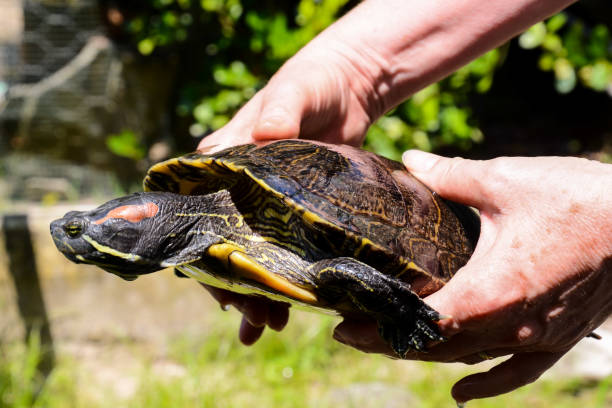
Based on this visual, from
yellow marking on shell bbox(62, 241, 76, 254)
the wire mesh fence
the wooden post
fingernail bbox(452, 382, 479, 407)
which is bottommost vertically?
the wooden post

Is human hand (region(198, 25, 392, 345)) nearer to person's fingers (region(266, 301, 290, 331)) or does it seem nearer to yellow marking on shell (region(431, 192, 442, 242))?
person's fingers (region(266, 301, 290, 331))

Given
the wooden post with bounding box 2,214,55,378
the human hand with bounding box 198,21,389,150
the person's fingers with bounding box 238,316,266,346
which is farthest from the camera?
the wooden post with bounding box 2,214,55,378

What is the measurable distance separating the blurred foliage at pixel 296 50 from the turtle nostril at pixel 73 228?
1.70m

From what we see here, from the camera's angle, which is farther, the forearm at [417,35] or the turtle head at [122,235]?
the forearm at [417,35]

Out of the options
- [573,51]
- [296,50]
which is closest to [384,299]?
[296,50]

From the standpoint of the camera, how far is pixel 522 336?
1156mm

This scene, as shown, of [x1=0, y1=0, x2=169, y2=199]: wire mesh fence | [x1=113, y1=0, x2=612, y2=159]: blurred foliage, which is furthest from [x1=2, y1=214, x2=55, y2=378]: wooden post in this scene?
[x1=113, y1=0, x2=612, y2=159]: blurred foliage

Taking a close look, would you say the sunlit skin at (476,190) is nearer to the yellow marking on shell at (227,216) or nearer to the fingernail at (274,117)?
the fingernail at (274,117)

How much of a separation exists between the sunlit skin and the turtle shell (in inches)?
2.6

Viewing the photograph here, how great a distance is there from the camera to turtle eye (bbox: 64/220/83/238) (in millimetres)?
1136

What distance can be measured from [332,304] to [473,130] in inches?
78.3

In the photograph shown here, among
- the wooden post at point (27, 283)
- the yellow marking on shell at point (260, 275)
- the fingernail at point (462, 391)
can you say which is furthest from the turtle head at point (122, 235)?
the wooden post at point (27, 283)

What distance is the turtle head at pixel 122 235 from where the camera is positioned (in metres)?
1.14

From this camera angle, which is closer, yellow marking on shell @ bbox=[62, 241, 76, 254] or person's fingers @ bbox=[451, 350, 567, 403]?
yellow marking on shell @ bbox=[62, 241, 76, 254]
